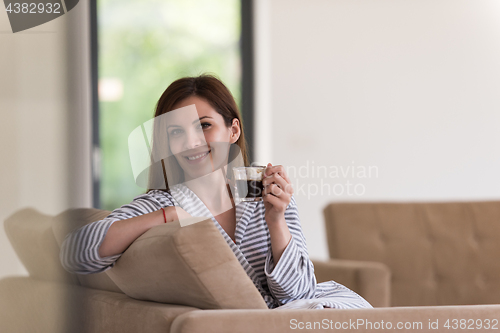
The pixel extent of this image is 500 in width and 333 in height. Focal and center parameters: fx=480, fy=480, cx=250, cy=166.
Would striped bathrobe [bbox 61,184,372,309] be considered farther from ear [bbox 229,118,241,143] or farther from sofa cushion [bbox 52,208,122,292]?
ear [bbox 229,118,241,143]

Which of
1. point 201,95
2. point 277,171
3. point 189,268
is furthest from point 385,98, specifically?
point 189,268

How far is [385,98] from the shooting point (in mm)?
3203

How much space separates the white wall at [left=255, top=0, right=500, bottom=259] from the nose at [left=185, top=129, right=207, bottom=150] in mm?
2052

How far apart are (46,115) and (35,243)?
186cm

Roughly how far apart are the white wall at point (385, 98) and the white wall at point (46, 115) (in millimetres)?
1177

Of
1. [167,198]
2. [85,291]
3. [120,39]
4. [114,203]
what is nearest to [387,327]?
[167,198]

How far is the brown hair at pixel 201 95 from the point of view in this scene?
1.20m

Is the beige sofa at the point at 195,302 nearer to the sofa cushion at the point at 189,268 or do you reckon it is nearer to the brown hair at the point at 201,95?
the sofa cushion at the point at 189,268

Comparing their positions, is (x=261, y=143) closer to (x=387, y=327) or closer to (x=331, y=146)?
(x=331, y=146)

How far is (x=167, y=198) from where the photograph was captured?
1112 mm

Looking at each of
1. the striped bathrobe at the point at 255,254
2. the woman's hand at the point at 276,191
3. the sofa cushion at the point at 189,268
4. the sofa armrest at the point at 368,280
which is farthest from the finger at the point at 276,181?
the sofa armrest at the point at 368,280

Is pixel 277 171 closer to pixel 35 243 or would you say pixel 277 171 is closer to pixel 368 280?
pixel 35 243

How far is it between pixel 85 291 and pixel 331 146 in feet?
7.63

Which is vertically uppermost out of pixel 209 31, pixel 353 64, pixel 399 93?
pixel 209 31
